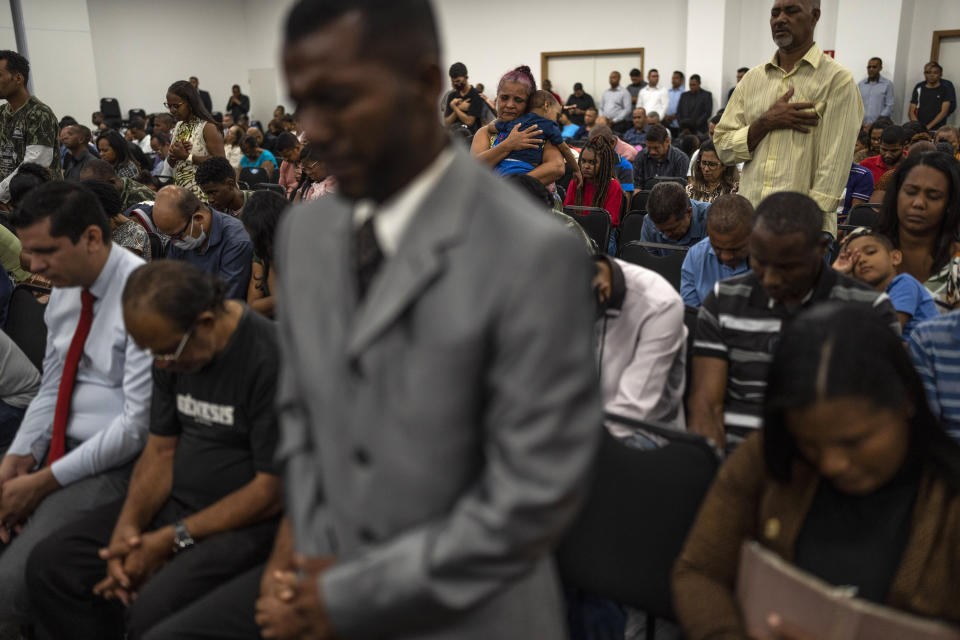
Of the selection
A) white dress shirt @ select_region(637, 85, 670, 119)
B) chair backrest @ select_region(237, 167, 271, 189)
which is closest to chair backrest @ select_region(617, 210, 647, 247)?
chair backrest @ select_region(237, 167, 271, 189)

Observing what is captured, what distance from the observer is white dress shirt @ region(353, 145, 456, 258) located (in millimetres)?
785

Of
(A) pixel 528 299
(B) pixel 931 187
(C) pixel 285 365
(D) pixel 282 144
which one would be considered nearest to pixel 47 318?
(C) pixel 285 365

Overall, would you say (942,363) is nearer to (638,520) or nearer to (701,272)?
(638,520)

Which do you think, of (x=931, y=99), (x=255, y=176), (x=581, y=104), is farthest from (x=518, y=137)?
(x=581, y=104)

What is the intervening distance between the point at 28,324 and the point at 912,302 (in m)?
2.84

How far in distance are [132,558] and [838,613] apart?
1.49 metres

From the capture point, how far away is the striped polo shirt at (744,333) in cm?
195

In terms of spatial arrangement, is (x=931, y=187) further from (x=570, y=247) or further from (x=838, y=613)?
(x=570, y=247)

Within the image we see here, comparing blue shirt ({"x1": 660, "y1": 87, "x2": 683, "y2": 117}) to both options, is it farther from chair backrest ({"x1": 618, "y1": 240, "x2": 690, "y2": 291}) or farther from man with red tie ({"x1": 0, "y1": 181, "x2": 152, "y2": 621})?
man with red tie ({"x1": 0, "y1": 181, "x2": 152, "y2": 621})

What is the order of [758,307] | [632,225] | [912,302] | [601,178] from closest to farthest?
[758,307] → [912,302] → [632,225] → [601,178]

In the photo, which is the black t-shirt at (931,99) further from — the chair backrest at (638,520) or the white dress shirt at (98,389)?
the white dress shirt at (98,389)

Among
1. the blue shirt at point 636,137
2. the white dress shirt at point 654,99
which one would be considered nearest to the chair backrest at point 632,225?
the blue shirt at point 636,137

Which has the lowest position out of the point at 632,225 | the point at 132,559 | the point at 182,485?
the point at 132,559

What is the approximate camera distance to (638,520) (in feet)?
4.98
